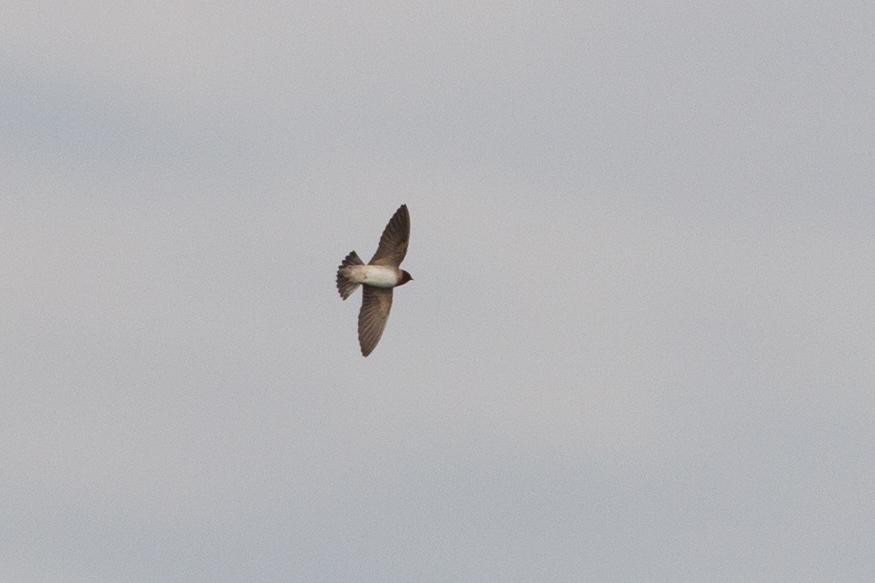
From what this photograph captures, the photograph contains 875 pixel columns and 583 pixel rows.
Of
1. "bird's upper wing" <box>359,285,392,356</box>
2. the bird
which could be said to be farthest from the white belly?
"bird's upper wing" <box>359,285,392,356</box>

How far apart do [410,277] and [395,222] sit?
189 cm

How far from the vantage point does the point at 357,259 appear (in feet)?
212

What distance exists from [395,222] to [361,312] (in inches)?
134

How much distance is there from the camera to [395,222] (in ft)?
209

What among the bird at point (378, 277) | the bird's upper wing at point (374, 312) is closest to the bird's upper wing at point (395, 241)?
the bird at point (378, 277)

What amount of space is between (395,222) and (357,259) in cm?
195

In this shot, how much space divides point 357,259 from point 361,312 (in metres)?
1.78

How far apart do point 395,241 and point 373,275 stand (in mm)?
1362

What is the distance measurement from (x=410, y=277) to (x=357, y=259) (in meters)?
1.84

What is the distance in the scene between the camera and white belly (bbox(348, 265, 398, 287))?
63.9 m

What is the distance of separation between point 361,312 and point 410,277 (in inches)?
84.2

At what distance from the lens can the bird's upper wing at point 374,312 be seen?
64.9 meters

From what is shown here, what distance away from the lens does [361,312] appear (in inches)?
2564

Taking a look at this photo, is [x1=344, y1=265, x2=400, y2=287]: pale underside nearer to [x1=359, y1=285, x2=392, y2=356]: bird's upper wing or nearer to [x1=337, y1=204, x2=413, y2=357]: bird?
[x1=337, y1=204, x2=413, y2=357]: bird
